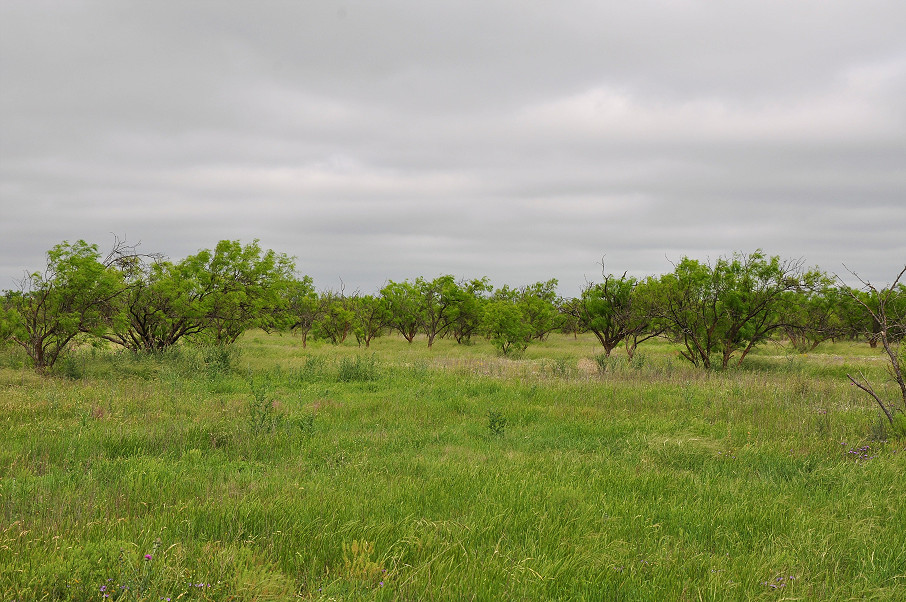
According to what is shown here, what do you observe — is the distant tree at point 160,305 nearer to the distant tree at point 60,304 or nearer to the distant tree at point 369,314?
the distant tree at point 60,304

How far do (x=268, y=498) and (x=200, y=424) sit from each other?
4.22m

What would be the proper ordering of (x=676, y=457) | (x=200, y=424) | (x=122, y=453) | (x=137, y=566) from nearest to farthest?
1. (x=137, y=566)
2. (x=122, y=453)
3. (x=676, y=457)
4. (x=200, y=424)

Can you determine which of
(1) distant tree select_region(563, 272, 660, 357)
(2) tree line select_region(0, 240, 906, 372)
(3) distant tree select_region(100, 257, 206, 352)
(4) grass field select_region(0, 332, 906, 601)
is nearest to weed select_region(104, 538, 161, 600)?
(4) grass field select_region(0, 332, 906, 601)

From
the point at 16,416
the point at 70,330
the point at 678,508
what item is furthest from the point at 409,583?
the point at 70,330

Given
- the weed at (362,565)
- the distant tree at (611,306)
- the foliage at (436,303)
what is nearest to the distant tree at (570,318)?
the distant tree at (611,306)

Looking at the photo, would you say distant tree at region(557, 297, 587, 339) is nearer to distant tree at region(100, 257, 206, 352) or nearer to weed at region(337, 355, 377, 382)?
weed at region(337, 355, 377, 382)

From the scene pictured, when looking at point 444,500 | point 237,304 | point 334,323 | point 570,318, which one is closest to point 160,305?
point 237,304

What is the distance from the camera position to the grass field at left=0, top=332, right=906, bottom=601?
365 centimetres

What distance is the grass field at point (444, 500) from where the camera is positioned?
365 centimetres

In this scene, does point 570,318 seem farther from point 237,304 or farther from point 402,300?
point 237,304

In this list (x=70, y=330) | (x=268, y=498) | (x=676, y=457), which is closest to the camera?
(x=268, y=498)

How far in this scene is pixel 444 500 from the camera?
537 cm

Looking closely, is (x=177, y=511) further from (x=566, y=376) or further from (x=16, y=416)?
(x=566, y=376)

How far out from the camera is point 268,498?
506 cm
